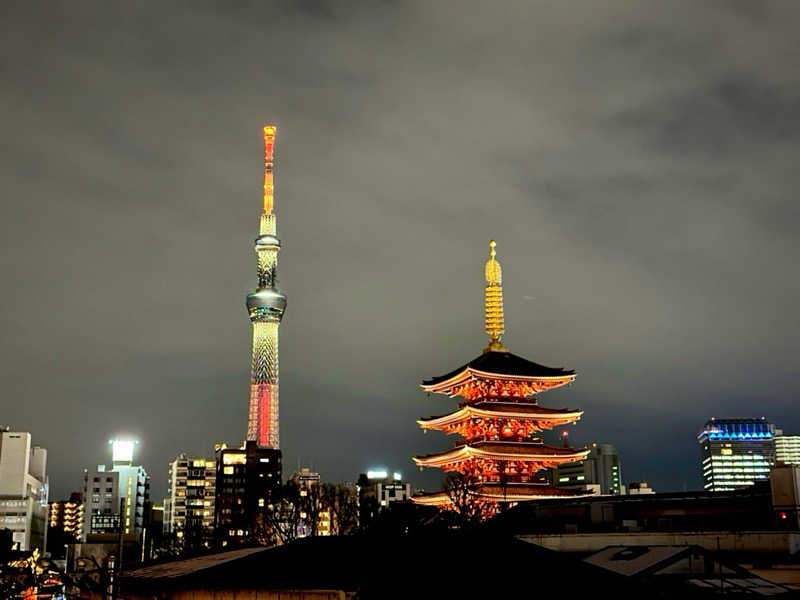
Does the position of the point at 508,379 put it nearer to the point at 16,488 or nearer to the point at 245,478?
the point at 16,488

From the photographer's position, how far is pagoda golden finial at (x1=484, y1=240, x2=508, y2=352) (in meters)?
71.6

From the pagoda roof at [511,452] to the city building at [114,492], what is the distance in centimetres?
9887

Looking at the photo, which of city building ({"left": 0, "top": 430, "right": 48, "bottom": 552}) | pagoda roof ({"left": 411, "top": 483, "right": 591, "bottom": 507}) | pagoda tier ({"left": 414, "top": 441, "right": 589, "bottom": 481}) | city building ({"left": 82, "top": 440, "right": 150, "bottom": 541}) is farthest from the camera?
city building ({"left": 82, "top": 440, "right": 150, "bottom": 541})

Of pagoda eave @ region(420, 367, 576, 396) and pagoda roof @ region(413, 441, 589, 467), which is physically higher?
pagoda eave @ region(420, 367, 576, 396)

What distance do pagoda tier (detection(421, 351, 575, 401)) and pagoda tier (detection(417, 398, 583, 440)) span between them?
95 cm


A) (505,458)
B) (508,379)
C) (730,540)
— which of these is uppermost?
(508,379)

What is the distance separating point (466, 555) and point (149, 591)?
633cm

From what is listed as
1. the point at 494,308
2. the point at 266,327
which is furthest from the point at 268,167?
the point at 494,308

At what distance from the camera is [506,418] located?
6538 centimetres

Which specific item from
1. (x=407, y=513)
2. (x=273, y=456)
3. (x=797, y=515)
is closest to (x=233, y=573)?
(x=407, y=513)

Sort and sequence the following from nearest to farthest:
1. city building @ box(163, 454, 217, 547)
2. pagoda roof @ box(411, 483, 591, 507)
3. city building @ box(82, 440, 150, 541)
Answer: pagoda roof @ box(411, 483, 591, 507) < city building @ box(82, 440, 150, 541) < city building @ box(163, 454, 217, 547)

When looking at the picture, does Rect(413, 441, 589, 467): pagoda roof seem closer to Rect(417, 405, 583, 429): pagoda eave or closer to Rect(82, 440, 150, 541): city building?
Rect(417, 405, 583, 429): pagoda eave

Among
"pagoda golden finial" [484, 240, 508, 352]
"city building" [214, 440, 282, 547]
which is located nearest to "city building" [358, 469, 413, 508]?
"city building" [214, 440, 282, 547]

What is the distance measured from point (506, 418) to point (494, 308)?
11.7m
